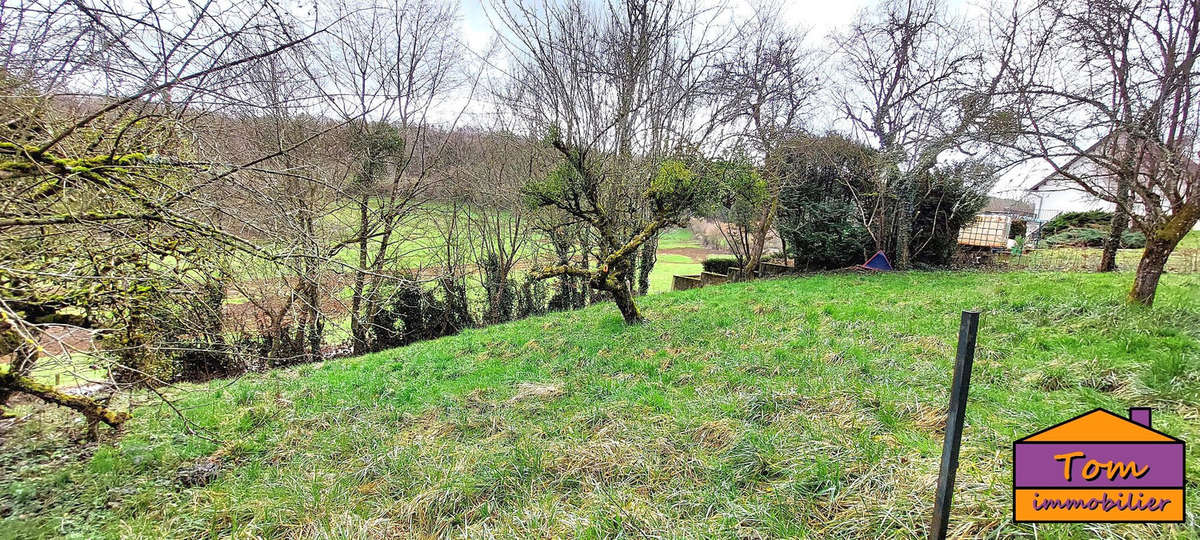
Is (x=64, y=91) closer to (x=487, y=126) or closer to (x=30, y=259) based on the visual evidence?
(x=30, y=259)

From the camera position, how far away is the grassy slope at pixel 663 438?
6.48 feet

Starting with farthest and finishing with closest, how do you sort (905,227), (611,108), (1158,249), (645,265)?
(645,265) < (905,227) < (611,108) < (1158,249)

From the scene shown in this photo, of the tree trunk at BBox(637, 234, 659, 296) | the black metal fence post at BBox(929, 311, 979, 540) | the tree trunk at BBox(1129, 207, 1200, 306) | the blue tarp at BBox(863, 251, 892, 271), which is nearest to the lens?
the black metal fence post at BBox(929, 311, 979, 540)

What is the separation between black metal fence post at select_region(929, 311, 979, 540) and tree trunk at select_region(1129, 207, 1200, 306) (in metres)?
5.35

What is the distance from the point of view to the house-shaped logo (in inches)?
37.3

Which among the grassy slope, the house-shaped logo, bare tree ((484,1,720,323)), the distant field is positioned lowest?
the grassy slope

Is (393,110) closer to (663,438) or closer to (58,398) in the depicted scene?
(58,398)

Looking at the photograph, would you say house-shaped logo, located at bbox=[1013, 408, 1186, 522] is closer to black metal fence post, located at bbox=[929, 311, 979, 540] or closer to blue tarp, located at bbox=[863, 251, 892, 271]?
black metal fence post, located at bbox=[929, 311, 979, 540]

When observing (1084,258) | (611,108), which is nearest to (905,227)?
(1084,258)

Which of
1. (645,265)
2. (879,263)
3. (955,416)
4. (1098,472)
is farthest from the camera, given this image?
(645,265)

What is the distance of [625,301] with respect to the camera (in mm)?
6305

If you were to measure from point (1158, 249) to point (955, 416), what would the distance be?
5656mm

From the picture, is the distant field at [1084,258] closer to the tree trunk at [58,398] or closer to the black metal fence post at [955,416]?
the black metal fence post at [955,416]

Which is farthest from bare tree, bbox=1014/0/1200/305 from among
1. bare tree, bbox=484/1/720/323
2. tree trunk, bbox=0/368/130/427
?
tree trunk, bbox=0/368/130/427
